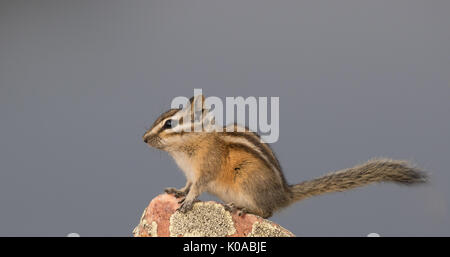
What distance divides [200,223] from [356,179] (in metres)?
1.41

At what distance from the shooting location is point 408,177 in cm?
489

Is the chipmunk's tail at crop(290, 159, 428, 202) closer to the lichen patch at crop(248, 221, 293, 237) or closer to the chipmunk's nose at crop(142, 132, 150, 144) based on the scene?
the lichen patch at crop(248, 221, 293, 237)

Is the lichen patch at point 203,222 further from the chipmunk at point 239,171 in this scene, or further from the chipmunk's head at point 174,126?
the chipmunk's head at point 174,126

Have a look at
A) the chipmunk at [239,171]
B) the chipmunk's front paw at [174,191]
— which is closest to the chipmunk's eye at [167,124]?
the chipmunk at [239,171]

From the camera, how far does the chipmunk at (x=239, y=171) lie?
4.53 meters

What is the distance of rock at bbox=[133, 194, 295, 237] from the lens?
443 cm

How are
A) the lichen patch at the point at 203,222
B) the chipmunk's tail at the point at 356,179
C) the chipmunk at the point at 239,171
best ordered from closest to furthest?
the lichen patch at the point at 203,222
the chipmunk at the point at 239,171
the chipmunk's tail at the point at 356,179

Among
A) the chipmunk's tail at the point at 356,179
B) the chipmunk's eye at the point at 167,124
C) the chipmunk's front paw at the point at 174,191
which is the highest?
the chipmunk's eye at the point at 167,124

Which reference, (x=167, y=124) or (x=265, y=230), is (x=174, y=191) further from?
(x=265, y=230)
